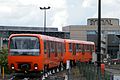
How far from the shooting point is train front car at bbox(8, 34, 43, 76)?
30000mm

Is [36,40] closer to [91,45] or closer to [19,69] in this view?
[19,69]

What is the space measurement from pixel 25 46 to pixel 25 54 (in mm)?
535

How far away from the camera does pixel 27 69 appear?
3009 centimetres

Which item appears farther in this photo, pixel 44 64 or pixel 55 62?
pixel 55 62

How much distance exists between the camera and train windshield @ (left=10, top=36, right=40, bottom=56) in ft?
98.6

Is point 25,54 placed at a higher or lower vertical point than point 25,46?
lower

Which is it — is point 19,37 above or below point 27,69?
above

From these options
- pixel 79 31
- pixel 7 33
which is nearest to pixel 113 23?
pixel 79 31

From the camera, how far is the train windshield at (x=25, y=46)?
98.6ft

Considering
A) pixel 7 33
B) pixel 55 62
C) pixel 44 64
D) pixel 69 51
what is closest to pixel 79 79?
pixel 44 64

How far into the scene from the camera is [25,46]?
30.1 m

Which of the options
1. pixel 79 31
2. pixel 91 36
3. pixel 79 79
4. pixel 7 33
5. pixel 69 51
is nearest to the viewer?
pixel 79 79

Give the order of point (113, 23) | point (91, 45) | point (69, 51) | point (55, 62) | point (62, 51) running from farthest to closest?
point (113, 23) < point (91, 45) < point (69, 51) < point (62, 51) < point (55, 62)

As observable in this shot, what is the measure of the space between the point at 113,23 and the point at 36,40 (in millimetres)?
133442
